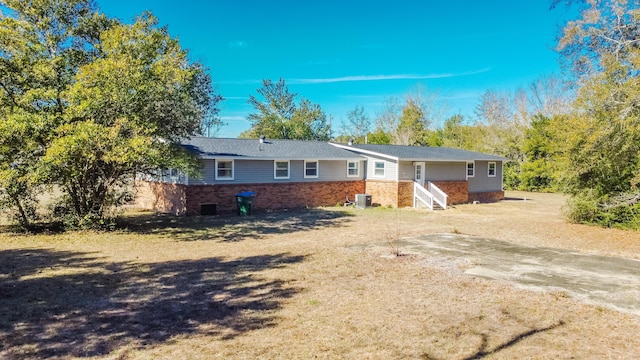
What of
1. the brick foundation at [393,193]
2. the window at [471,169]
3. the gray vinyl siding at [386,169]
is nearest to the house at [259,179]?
the gray vinyl siding at [386,169]

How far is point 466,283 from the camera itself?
7.96 meters

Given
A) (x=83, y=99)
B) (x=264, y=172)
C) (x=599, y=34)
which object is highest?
(x=599, y=34)

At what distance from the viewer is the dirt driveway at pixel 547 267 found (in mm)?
7359

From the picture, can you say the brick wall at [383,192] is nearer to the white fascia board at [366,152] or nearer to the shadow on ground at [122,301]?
the white fascia board at [366,152]

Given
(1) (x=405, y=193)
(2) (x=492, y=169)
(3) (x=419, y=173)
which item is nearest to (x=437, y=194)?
(3) (x=419, y=173)

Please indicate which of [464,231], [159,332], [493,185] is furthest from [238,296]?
[493,185]

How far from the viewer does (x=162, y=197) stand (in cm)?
2039

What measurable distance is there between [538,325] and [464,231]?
877 cm

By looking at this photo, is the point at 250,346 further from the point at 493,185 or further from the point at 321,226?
the point at 493,185

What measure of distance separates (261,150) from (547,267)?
15089mm

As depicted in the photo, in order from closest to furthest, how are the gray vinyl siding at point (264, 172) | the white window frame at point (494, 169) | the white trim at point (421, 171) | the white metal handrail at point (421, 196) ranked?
the gray vinyl siding at point (264, 172) < the white metal handrail at point (421, 196) < the white trim at point (421, 171) < the white window frame at point (494, 169)

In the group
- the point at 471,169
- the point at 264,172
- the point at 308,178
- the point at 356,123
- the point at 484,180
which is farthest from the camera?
the point at 356,123

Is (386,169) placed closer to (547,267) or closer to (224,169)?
(224,169)

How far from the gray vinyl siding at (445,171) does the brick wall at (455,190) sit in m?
0.38
